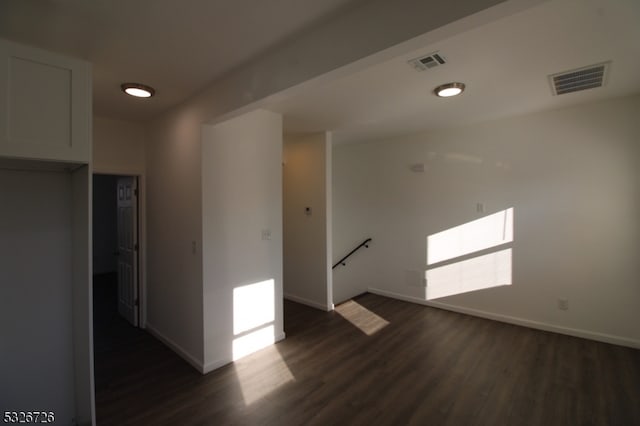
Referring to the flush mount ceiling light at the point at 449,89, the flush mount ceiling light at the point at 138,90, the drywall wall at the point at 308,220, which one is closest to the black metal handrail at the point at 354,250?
the drywall wall at the point at 308,220

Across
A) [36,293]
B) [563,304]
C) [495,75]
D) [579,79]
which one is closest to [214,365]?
[36,293]

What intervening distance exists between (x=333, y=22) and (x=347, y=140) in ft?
11.3

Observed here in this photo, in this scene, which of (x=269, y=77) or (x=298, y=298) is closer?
→ (x=269, y=77)

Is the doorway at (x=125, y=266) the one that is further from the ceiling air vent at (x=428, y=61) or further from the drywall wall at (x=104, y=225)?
the ceiling air vent at (x=428, y=61)

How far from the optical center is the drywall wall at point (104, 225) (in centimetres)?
696

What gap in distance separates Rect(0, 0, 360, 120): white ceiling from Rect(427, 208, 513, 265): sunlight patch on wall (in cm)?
349

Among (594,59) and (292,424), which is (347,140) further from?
(292,424)

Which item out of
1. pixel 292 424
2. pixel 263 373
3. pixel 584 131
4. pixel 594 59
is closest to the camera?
pixel 292 424

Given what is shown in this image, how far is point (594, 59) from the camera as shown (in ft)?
7.50

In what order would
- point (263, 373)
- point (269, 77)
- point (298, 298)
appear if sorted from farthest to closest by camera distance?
point (298, 298)
point (263, 373)
point (269, 77)

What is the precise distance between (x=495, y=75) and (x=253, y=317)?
130 inches

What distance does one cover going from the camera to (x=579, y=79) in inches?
104

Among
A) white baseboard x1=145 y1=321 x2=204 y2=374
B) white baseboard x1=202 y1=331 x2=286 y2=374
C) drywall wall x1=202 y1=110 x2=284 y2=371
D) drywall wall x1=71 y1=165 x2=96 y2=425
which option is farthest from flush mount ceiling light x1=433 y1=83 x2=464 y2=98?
white baseboard x1=145 y1=321 x2=204 y2=374

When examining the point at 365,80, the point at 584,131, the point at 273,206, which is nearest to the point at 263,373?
the point at 273,206
